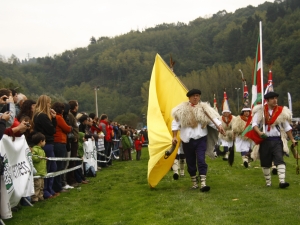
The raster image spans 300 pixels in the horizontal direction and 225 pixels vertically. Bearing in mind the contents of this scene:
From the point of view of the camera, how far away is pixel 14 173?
9328 mm

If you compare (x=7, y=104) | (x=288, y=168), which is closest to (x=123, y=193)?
(x=7, y=104)

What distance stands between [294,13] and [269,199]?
156 metres

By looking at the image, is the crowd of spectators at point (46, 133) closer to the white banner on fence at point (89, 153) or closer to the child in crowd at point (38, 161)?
the child in crowd at point (38, 161)

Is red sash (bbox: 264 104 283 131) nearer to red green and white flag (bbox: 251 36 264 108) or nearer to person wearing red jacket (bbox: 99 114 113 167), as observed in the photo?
red green and white flag (bbox: 251 36 264 108)

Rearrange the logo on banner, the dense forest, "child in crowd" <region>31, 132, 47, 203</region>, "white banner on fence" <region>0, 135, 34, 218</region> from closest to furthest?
the logo on banner, "white banner on fence" <region>0, 135, 34, 218</region>, "child in crowd" <region>31, 132, 47, 203</region>, the dense forest

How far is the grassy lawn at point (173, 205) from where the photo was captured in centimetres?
813

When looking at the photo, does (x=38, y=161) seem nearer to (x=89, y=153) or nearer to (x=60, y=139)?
(x=60, y=139)

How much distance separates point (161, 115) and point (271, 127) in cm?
256

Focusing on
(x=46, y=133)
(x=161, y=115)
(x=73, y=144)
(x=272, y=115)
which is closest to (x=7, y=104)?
(x=46, y=133)

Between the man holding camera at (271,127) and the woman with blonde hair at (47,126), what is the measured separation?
421cm

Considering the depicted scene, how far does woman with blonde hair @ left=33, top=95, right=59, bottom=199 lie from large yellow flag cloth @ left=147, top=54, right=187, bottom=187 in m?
2.16

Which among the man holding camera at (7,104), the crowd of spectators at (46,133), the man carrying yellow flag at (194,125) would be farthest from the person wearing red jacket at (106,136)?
the man holding camera at (7,104)

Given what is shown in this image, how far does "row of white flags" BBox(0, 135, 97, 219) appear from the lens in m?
8.57

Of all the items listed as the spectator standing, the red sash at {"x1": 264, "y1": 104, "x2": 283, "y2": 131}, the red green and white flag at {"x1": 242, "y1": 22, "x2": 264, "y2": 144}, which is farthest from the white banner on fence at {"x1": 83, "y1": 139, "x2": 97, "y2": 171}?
the red sash at {"x1": 264, "y1": 104, "x2": 283, "y2": 131}
